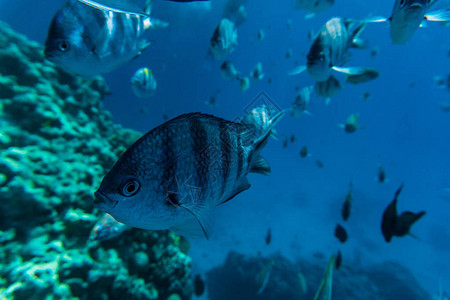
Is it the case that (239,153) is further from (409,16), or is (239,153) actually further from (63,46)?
(409,16)

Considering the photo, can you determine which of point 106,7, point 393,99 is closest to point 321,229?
point 106,7

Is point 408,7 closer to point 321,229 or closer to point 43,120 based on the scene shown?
point 43,120

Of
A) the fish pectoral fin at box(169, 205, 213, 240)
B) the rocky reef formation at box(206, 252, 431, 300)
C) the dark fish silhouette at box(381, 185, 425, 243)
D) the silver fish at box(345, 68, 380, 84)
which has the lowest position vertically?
→ the rocky reef formation at box(206, 252, 431, 300)

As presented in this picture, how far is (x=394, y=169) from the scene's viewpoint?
57062 millimetres

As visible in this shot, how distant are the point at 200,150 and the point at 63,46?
144cm

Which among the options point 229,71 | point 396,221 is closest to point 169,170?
point 396,221

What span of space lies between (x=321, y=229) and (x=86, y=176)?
22287 mm

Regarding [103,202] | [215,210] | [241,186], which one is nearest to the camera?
[103,202]

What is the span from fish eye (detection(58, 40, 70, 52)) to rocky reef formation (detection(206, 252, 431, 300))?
880cm

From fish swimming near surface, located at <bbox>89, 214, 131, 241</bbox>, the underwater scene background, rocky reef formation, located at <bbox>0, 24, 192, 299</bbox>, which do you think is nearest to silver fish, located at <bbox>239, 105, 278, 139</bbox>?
the underwater scene background

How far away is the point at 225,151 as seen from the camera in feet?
3.56

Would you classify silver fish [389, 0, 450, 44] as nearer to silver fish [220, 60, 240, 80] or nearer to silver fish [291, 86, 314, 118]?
silver fish [291, 86, 314, 118]

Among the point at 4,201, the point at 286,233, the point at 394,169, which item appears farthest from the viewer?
the point at 394,169

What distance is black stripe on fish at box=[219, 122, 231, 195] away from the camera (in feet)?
3.53
